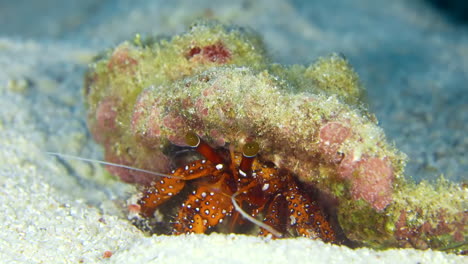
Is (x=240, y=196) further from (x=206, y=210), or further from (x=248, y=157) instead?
(x=248, y=157)

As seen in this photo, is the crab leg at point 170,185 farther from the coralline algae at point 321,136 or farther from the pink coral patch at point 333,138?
the pink coral patch at point 333,138

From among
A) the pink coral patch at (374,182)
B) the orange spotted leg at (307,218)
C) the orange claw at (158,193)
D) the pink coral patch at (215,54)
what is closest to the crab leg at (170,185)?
the orange claw at (158,193)

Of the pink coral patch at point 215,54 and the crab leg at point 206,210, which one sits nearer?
Result: the crab leg at point 206,210

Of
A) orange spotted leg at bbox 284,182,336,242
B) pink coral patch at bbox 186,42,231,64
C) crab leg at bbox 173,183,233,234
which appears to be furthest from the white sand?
pink coral patch at bbox 186,42,231,64

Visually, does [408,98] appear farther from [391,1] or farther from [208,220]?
[391,1]

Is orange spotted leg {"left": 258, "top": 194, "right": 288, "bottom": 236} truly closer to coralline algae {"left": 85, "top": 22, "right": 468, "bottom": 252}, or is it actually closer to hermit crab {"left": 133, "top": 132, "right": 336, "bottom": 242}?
hermit crab {"left": 133, "top": 132, "right": 336, "bottom": 242}

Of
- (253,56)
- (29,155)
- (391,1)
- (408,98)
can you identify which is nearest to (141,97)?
(253,56)

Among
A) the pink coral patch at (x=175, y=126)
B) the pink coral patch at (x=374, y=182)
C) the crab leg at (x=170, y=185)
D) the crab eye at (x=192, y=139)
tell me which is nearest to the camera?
the pink coral patch at (x=374, y=182)
